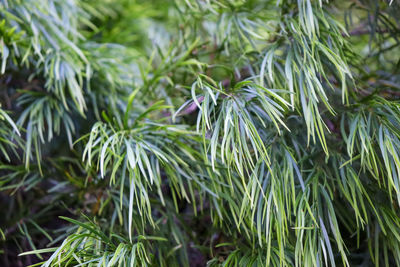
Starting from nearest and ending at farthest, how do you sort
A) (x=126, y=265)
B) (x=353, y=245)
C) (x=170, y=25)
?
1. (x=126, y=265)
2. (x=353, y=245)
3. (x=170, y=25)

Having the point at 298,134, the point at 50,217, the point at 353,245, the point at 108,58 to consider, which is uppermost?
the point at 108,58

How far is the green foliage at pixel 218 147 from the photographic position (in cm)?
67

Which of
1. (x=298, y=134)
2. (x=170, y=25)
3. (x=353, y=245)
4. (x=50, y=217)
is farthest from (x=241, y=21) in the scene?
(x=50, y=217)

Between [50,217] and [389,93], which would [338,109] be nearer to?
[389,93]

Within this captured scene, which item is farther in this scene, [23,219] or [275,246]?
[23,219]

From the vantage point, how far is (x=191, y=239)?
91cm

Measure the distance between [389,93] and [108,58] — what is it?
2.48 feet

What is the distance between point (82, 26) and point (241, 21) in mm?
739

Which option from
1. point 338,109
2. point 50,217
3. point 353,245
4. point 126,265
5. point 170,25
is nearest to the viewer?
point 126,265

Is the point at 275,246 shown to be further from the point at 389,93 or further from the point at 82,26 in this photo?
the point at 82,26

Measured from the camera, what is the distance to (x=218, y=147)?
2.72ft

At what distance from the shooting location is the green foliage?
2.19 feet

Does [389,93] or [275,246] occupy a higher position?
[389,93]

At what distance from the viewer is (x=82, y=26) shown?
1.41 m
